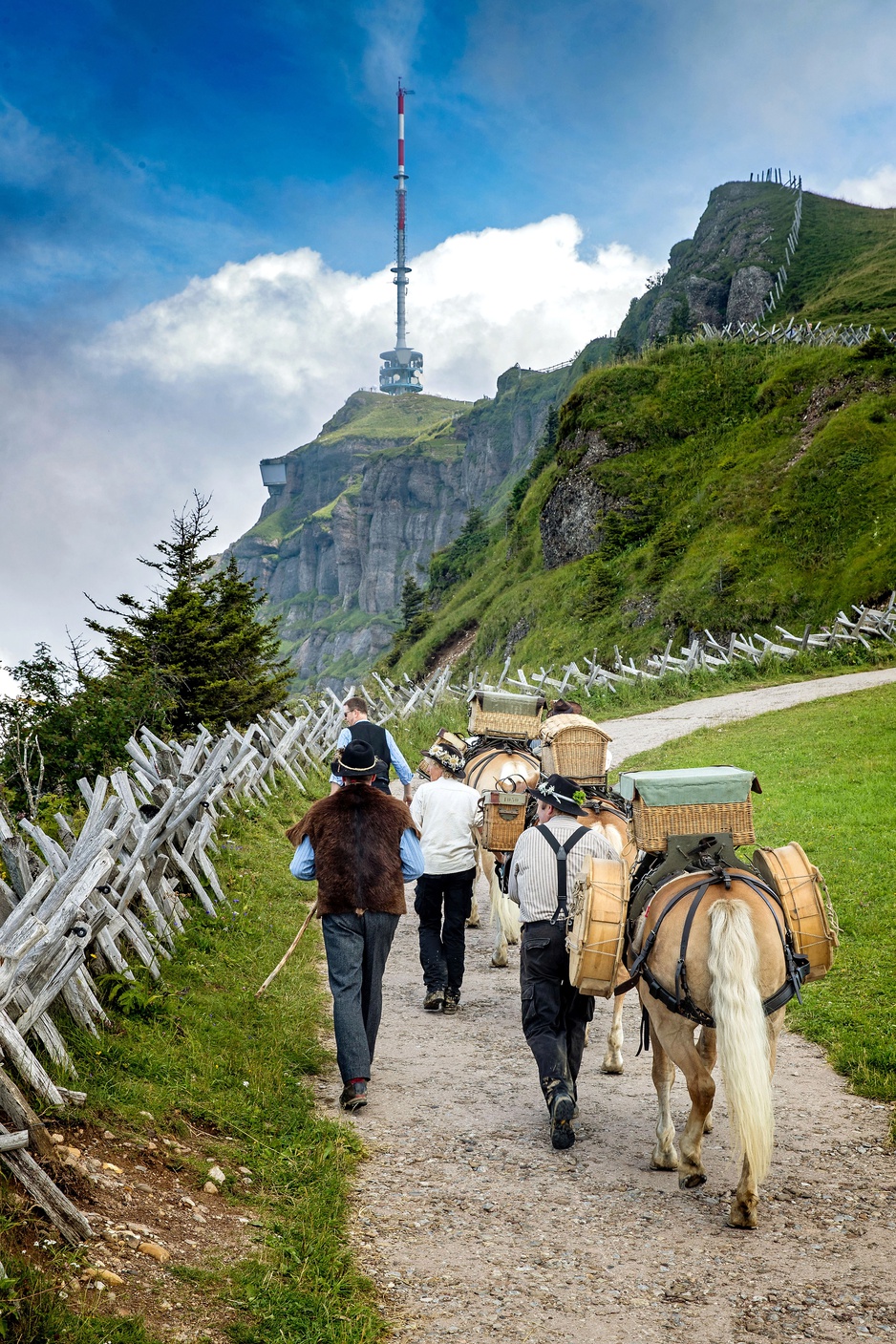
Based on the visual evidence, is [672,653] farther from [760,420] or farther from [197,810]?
[197,810]

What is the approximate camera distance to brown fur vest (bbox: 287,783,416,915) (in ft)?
19.7

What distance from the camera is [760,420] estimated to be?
138ft

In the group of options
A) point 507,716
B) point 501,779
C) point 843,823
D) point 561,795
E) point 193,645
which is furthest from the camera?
point 193,645

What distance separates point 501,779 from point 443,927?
5.38 ft

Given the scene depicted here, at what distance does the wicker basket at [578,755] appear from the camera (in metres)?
6.92

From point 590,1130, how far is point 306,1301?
2.28 metres

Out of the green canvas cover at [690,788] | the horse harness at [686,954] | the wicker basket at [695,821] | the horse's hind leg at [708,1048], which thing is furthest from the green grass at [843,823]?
the green canvas cover at [690,788]

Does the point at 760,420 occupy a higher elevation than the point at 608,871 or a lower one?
higher

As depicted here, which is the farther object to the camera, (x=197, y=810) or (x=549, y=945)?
(x=197, y=810)

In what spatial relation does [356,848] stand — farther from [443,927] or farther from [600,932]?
[443,927]

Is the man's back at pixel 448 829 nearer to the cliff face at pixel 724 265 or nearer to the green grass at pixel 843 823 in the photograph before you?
the green grass at pixel 843 823

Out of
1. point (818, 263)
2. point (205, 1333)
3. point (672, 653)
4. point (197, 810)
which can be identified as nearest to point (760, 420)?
point (672, 653)

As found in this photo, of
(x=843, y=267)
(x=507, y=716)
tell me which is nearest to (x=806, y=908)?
(x=507, y=716)

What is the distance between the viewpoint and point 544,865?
5703 millimetres
